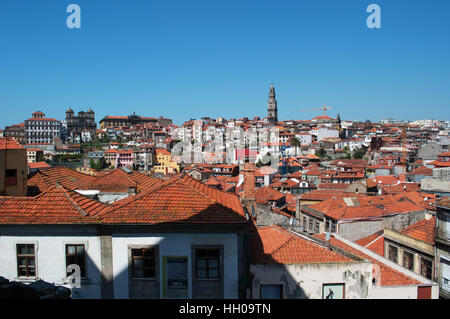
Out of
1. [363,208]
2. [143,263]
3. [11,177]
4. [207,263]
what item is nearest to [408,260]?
[363,208]

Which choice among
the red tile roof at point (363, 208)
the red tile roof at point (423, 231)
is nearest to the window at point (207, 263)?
the red tile roof at point (423, 231)

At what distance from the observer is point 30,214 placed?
961 cm

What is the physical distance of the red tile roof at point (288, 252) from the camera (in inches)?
452

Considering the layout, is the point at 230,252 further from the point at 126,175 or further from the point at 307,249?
the point at 126,175

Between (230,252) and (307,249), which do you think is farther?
(307,249)

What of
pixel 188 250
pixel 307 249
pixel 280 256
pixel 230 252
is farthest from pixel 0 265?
pixel 307 249

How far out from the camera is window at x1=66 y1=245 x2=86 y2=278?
9.66m

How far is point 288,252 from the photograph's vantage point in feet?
39.2

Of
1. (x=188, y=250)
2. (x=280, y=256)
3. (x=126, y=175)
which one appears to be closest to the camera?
(x=188, y=250)

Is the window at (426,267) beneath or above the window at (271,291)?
beneath

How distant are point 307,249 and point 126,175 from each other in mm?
8188

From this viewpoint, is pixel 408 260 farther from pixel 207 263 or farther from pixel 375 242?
pixel 207 263

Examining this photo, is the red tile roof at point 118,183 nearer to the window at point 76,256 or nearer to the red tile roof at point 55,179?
the red tile roof at point 55,179

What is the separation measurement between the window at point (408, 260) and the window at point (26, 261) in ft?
51.2
